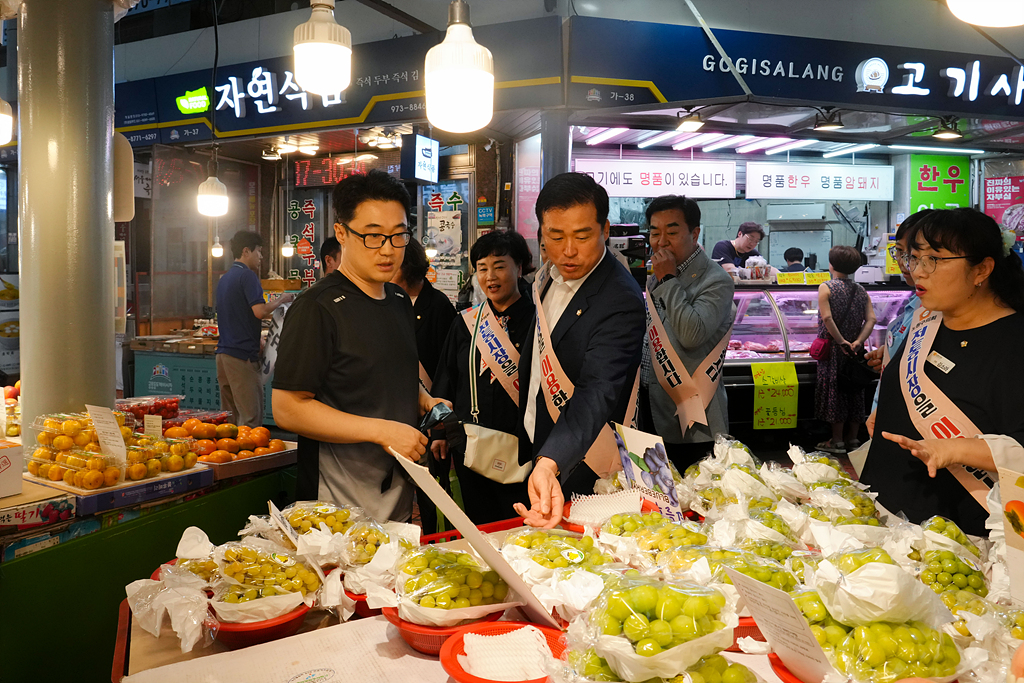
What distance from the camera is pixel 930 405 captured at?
212cm

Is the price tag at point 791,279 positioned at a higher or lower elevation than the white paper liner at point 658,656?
higher

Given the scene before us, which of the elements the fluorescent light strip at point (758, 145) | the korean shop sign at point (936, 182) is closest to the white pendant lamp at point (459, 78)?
the fluorescent light strip at point (758, 145)

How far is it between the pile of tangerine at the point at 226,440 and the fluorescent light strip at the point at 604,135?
546 centimetres

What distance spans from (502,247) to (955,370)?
6.36 feet

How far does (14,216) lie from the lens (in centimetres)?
1069

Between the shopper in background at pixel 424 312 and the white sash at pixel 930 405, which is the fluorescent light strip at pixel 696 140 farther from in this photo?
the white sash at pixel 930 405

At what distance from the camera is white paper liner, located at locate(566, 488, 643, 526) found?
6.43 ft

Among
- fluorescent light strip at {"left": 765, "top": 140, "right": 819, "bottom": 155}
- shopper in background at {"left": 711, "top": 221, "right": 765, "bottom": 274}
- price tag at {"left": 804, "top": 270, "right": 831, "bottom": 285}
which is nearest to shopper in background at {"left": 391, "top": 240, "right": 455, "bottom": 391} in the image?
price tag at {"left": 804, "top": 270, "right": 831, "bottom": 285}

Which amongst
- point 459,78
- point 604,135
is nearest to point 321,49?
point 459,78

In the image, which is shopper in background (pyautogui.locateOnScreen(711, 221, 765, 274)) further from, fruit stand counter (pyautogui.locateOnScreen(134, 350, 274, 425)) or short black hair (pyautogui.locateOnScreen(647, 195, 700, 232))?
fruit stand counter (pyautogui.locateOnScreen(134, 350, 274, 425))

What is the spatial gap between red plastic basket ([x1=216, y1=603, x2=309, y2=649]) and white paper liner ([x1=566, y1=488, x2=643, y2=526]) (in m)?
0.80

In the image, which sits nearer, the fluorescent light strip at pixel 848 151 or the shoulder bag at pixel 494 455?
the shoulder bag at pixel 494 455

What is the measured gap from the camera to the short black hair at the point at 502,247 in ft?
11.0

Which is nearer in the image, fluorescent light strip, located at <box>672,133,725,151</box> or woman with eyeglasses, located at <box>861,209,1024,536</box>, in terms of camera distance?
woman with eyeglasses, located at <box>861,209,1024,536</box>
